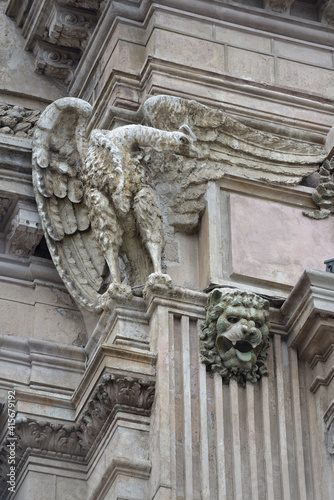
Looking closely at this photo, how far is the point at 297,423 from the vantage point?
A: 1319 cm

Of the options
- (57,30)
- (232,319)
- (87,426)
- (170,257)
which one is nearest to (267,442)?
(232,319)

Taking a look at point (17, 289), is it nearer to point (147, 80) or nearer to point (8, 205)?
point (8, 205)

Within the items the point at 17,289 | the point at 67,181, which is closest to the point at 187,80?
the point at 67,181

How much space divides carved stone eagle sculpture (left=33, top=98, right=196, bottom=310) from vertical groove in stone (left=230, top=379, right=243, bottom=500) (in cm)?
128

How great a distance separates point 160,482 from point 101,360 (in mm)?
1287

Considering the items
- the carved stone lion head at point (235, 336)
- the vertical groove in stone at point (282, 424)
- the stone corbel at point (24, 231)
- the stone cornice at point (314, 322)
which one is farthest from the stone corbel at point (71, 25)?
the vertical groove in stone at point (282, 424)

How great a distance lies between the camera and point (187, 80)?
15.1 m

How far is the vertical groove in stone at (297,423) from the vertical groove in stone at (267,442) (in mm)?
242

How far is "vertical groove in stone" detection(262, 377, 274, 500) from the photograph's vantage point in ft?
41.7

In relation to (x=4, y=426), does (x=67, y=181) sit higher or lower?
higher

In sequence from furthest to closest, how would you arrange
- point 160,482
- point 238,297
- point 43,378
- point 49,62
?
point 49,62 < point 43,378 < point 238,297 < point 160,482

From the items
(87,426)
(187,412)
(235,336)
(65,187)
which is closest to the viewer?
(187,412)

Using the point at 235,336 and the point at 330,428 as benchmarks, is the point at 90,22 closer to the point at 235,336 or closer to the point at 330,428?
the point at 235,336

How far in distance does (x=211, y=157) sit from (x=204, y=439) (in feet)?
9.72
